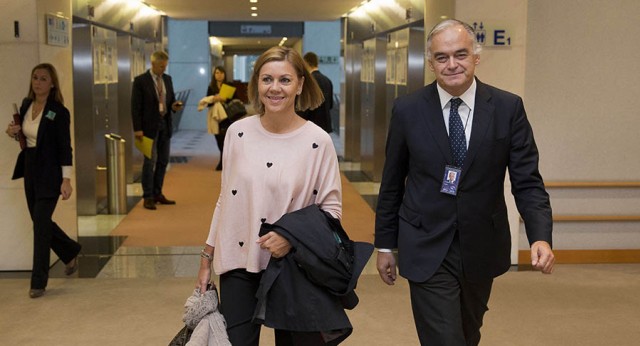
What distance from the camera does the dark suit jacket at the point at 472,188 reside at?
3.29m

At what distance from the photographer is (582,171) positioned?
757cm

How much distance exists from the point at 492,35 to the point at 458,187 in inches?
159

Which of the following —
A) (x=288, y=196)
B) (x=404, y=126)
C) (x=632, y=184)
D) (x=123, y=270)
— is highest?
(x=404, y=126)

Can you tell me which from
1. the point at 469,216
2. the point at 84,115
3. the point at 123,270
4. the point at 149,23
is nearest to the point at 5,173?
the point at 123,270

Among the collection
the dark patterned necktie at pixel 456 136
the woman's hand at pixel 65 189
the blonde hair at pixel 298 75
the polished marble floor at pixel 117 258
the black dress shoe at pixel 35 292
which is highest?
the blonde hair at pixel 298 75

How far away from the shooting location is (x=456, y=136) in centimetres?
333

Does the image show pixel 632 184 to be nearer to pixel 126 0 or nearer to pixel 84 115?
pixel 84 115

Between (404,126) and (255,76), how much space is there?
58 cm

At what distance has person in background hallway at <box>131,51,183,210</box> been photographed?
33.2 ft

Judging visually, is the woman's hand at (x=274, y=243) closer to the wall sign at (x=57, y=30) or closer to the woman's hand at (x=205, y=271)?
the woman's hand at (x=205, y=271)

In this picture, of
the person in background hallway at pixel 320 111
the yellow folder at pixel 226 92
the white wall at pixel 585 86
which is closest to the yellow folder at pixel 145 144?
the person in background hallway at pixel 320 111

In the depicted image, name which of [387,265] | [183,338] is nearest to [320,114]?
[387,265]

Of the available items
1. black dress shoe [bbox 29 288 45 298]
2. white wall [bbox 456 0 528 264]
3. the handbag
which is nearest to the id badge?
the handbag

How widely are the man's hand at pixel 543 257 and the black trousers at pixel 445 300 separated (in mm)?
273
